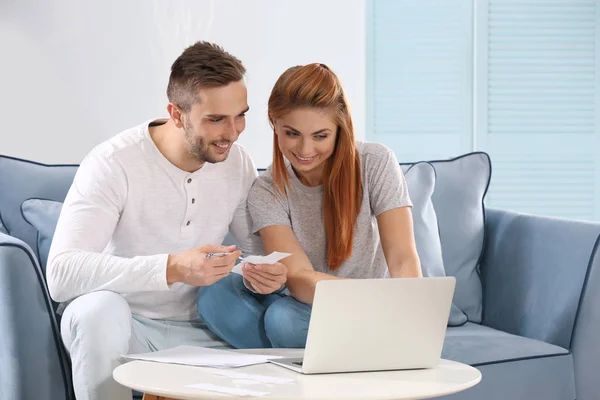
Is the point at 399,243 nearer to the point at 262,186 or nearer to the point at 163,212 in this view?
the point at 262,186

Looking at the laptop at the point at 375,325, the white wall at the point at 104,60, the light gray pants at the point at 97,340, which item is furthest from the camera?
the white wall at the point at 104,60

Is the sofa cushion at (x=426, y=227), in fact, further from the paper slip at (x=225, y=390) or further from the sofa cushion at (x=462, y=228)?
the paper slip at (x=225, y=390)

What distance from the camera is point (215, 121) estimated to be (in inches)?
71.7

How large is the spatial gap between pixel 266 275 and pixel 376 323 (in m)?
0.41

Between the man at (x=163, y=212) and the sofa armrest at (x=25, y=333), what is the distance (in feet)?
0.14

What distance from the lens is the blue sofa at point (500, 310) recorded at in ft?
5.30

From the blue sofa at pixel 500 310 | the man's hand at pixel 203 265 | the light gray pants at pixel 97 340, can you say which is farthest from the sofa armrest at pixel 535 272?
the light gray pants at pixel 97 340

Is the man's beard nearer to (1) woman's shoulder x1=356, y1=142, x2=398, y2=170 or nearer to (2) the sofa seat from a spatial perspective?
(1) woman's shoulder x1=356, y1=142, x2=398, y2=170

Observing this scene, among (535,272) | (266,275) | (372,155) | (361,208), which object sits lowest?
(535,272)

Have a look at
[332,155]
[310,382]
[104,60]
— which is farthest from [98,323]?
[104,60]

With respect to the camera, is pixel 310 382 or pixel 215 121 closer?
pixel 310 382

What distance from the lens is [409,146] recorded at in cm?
381

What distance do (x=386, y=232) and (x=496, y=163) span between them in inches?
82.1

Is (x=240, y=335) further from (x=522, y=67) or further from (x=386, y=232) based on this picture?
(x=522, y=67)
